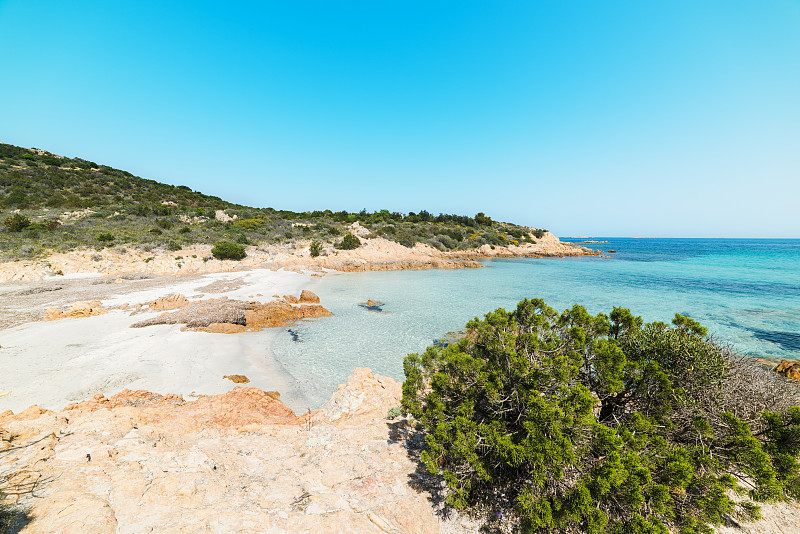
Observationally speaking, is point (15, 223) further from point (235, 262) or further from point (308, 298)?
point (308, 298)

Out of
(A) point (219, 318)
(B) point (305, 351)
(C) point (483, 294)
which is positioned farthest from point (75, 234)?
(C) point (483, 294)

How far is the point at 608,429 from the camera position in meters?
3.15

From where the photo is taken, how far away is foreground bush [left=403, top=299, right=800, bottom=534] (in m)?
3.00

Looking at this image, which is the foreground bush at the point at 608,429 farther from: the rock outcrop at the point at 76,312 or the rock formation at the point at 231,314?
the rock outcrop at the point at 76,312

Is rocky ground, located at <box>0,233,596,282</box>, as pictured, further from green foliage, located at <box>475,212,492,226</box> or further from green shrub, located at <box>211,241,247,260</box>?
green foliage, located at <box>475,212,492,226</box>

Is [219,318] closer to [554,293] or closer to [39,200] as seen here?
[554,293]

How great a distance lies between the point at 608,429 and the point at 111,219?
46.2 metres

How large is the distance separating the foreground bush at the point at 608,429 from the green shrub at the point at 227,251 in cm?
2870

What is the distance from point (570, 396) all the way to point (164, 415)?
758 centimetres

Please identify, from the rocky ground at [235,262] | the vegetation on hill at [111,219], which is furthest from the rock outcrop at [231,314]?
the vegetation on hill at [111,219]

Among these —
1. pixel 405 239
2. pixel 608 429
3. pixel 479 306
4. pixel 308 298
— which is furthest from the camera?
pixel 405 239

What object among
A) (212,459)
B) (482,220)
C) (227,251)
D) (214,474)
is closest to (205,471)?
(214,474)

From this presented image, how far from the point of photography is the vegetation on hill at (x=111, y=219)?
25.3 meters

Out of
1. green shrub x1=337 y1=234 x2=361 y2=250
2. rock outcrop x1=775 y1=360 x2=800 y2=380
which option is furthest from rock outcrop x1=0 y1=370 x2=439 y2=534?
green shrub x1=337 y1=234 x2=361 y2=250
